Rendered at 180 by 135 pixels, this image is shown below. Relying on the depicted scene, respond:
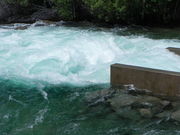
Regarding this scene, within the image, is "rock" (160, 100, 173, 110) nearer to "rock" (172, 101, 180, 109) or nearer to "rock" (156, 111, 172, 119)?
"rock" (172, 101, 180, 109)

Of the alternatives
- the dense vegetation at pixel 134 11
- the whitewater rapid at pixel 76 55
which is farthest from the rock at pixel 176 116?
the dense vegetation at pixel 134 11

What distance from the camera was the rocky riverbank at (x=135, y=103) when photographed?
600 centimetres

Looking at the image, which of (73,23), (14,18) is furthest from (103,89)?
(14,18)

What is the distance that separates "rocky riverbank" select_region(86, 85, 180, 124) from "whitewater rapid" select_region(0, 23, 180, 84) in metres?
1.02

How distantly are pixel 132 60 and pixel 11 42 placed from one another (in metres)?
4.35

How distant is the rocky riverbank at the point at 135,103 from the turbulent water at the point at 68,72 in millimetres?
188

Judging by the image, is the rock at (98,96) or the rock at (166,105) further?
the rock at (98,96)

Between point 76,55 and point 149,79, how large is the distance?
3129 mm

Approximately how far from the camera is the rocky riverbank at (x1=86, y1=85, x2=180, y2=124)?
236 inches

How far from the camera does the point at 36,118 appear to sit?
6121 millimetres

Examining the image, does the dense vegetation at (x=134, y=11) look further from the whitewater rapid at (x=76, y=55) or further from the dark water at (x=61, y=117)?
the dark water at (x=61, y=117)

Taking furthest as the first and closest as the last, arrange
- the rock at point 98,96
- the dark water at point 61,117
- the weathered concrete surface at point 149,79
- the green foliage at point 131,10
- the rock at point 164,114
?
1. the green foliage at point 131,10
2. the rock at point 98,96
3. the weathered concrete surface at point 149,79
4. the rock at point 164,114
5. the dark water at point 61,117

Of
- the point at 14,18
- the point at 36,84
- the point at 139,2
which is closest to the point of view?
the point at 36,84

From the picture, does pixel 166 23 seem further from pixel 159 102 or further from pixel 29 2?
pixel 159 102
